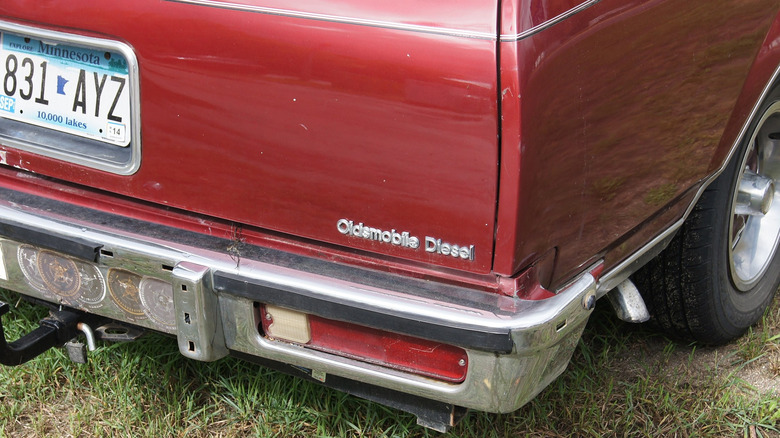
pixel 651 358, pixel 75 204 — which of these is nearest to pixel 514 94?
pixel 75 204

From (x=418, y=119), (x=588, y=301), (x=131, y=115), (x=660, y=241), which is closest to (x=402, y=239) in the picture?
(x=418, y=119)

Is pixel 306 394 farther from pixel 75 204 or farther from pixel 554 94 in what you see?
pixel 554 94

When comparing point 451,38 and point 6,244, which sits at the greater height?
point 451,38

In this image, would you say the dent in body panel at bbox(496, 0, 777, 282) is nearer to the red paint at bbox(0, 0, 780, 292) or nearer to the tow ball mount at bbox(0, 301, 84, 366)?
the red paint at bbox(0, 0, 780, 292)

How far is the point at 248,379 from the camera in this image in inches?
106

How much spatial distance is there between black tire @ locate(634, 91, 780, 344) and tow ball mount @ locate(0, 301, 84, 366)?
178 cm

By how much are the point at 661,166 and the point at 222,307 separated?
3.71 feet

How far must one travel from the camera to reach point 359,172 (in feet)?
5.94

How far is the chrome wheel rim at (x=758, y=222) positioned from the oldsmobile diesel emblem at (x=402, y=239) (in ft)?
4.90

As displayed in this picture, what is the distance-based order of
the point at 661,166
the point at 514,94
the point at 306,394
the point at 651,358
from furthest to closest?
1. the point at 651,358
2. the point at 306,394
3. the point at 661,166
4. the point at 514,94

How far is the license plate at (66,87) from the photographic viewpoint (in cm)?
200

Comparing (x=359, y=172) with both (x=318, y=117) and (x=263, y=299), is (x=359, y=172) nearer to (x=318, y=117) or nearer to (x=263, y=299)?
(x=318, y=117)

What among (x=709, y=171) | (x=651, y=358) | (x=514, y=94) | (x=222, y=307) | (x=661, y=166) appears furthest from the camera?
(x=651, y=358)

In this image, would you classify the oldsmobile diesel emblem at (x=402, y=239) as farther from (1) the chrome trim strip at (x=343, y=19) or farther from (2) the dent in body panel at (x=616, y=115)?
(1) the chrome trim strip at (x=343, y=19)
